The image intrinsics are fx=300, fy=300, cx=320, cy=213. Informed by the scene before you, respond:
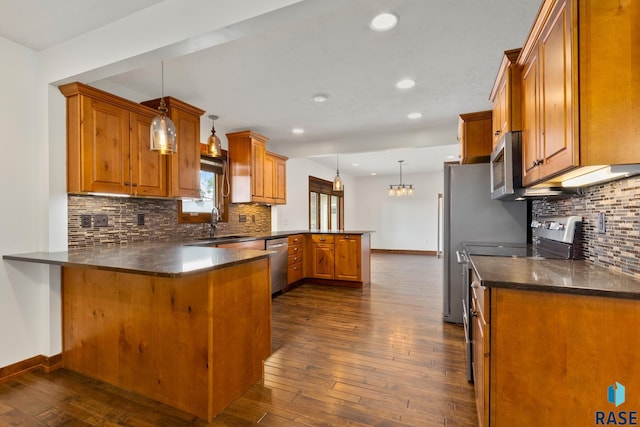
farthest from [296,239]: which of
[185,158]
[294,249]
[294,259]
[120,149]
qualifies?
[120,149]

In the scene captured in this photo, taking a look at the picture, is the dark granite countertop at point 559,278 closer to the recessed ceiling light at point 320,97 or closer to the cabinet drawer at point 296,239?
the recessed ceiling light at point 320,97

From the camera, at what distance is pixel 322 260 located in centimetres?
515

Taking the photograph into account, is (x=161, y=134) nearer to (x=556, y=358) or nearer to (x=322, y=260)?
(x=556, y=358)

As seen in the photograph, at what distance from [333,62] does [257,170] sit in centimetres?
228

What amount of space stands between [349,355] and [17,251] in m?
2.73

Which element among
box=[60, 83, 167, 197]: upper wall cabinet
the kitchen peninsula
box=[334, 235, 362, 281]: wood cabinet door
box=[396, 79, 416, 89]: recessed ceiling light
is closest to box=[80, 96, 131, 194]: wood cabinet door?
box=[60, 83, 167, 197]: upper wall cabinet

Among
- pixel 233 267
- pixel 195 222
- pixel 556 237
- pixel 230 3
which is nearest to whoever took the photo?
pixel 230 3

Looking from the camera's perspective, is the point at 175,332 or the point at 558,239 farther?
the point at 558,239

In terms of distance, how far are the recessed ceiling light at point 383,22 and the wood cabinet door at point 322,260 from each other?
3.48 meters

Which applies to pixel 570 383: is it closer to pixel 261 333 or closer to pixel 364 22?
pixel 261 333

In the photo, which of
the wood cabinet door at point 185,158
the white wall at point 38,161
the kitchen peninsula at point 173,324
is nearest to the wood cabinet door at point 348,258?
the wood cabinet door at point 185,158

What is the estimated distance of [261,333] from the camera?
7.29ft

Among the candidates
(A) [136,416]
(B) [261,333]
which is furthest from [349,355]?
(A) [136,416]

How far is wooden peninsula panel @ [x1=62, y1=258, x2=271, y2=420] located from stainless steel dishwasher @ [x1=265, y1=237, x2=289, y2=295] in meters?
2.00
